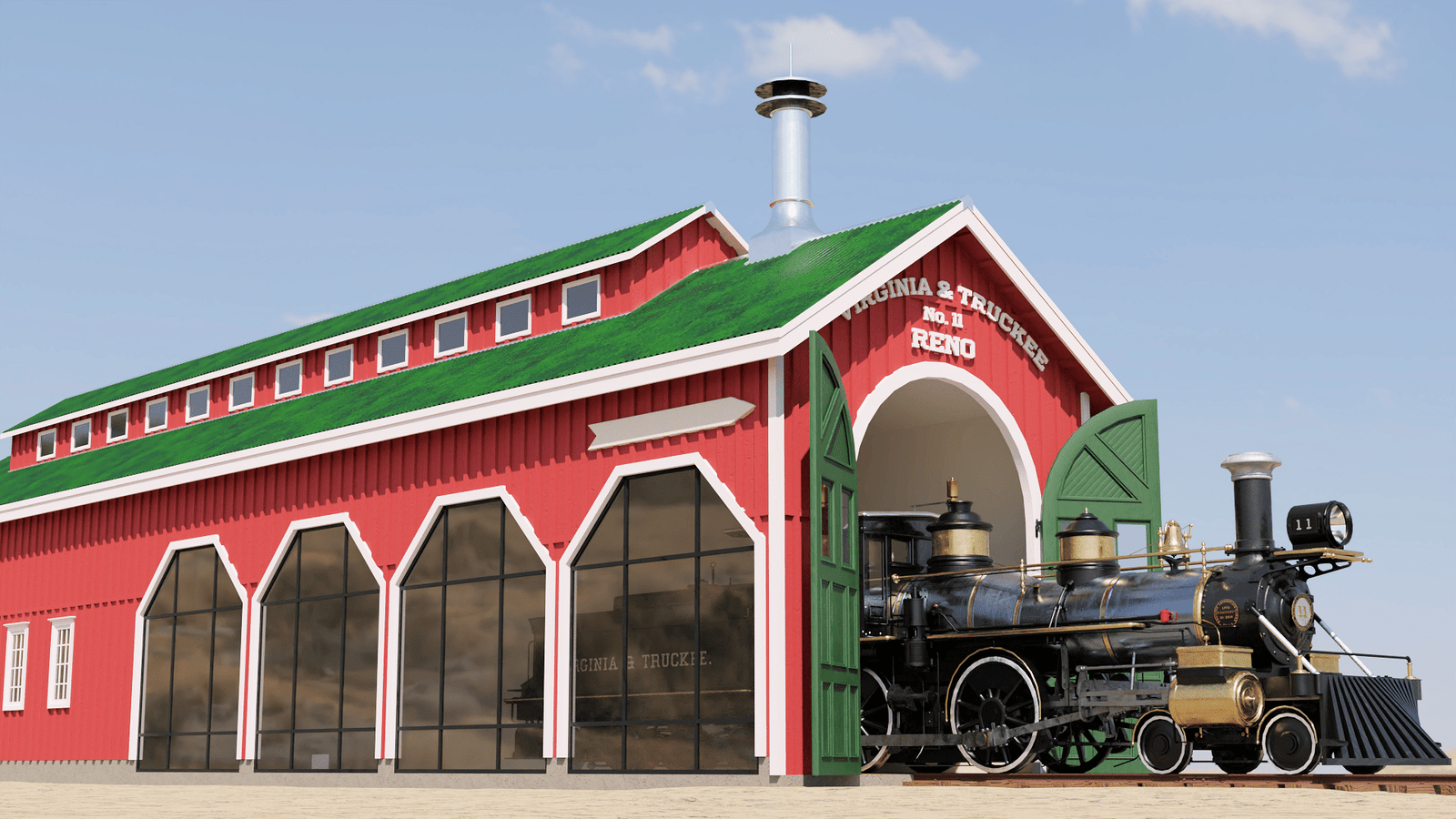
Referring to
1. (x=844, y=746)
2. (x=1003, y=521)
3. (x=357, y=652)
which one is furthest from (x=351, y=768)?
(x=357, y=652)

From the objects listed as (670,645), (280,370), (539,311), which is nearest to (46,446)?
(280,370)

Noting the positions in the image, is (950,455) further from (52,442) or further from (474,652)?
(52,442)

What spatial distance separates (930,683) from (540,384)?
22.3 feet

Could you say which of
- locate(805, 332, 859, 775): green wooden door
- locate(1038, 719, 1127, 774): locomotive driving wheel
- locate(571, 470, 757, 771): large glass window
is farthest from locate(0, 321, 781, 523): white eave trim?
locate(1038, 719, 1127, 774): locomotive driving wheel

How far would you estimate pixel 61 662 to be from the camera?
101 ft

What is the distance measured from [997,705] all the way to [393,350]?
14215 millimetres

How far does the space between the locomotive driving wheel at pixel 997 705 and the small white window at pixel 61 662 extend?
18.9m

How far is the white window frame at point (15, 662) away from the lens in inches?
1254

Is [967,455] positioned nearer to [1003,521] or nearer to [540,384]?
[1003,521]

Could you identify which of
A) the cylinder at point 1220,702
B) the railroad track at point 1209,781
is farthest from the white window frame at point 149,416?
the cylinder at point 1220,702

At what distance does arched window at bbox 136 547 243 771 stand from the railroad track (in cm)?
1374

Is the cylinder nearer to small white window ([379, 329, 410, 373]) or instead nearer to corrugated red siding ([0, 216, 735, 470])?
corrugated red siding ([0, 216, 735, 470])

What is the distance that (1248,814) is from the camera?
1234 centimetres

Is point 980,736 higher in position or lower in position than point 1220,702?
lower
